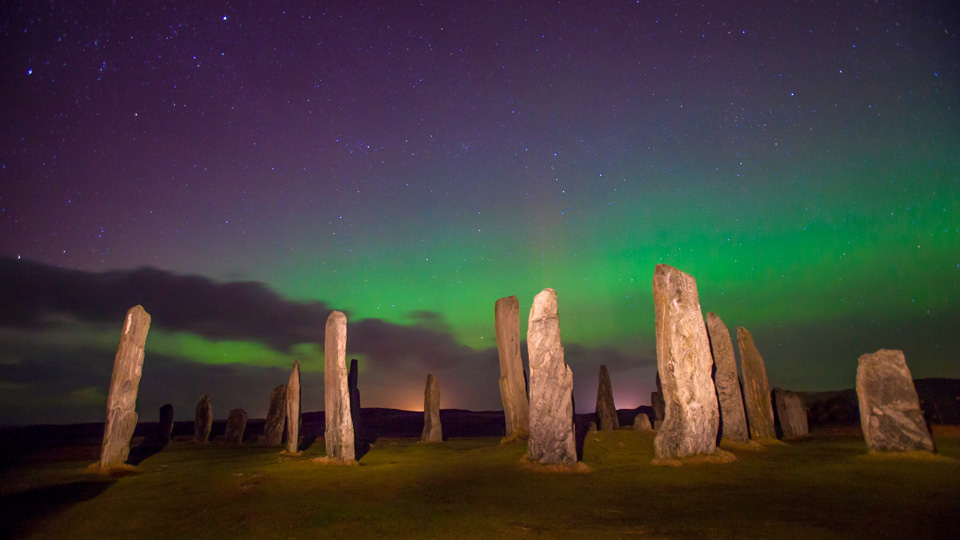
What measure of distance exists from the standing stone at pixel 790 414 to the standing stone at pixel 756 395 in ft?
10.4

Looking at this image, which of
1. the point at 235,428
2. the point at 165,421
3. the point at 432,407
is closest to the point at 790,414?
the point at 432,407

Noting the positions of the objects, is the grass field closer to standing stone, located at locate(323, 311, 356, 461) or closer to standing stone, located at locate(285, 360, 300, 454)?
standing stone, located at locate(323, 311, 356, 461)

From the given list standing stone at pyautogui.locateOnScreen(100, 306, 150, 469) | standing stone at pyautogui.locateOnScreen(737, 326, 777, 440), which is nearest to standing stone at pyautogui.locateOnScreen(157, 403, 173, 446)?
standing stone at pyautogui.locateOnScreen(100, 306, 150, 469)

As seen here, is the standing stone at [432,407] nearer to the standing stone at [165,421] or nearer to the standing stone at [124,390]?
the standing stone at [124,390]

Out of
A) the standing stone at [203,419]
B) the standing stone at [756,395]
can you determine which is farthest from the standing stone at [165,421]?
the standing stone at [756,395]

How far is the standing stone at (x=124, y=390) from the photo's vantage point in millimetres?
11555

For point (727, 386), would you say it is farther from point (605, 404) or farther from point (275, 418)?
point (275, 418)

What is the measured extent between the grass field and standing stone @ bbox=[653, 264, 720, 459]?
2.24 feet

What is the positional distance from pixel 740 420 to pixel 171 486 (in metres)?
13.5

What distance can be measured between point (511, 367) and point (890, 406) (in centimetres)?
980

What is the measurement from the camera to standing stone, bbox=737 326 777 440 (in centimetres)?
1480

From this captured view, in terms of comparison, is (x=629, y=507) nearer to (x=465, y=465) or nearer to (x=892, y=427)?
(x=465, y=465)

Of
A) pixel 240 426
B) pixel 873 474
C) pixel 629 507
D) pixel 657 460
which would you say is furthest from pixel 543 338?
pixel 240 426

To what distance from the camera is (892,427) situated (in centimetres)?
1020
